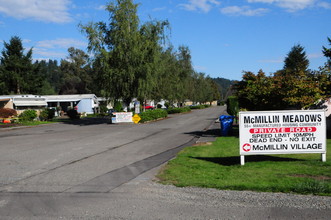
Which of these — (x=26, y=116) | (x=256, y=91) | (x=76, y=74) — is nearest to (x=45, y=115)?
(x=26, y=116)

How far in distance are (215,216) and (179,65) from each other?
57.3 metres

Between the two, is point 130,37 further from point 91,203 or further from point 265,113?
point 91,203

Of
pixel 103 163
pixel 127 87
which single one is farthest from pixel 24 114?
pixel 103 163

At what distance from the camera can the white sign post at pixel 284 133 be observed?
9141 millimetres

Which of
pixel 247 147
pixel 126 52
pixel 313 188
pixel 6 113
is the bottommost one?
pixel 313 188

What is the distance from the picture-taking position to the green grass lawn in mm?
6712

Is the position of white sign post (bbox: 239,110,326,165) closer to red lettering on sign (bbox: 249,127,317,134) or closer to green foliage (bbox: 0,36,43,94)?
red lettering on sign (bbox: 249,127,317,134)

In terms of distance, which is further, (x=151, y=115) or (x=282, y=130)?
(x=151, y=115)

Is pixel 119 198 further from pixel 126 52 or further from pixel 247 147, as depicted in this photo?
pixel 126 52

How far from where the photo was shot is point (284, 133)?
9.23 metres

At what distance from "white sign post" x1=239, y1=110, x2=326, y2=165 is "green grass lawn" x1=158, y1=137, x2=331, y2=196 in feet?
1.29

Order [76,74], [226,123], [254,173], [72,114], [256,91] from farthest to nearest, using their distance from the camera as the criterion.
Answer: [76,74]
[72,114]
[226,123]
[256,91]
[254,173]

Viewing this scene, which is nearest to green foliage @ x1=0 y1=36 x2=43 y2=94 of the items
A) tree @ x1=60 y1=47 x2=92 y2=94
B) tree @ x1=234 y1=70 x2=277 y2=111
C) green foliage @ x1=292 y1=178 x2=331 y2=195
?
tree @ x1=60 y1=47 x2=92 y2=94

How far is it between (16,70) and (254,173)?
6251cm
